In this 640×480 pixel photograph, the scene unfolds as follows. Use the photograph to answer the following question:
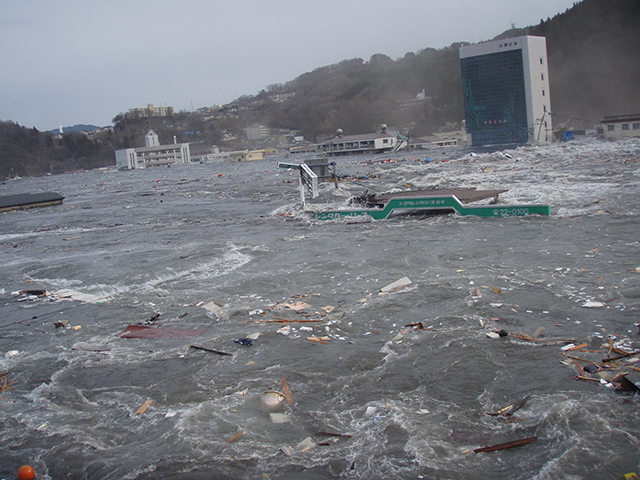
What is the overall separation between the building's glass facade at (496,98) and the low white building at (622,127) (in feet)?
101

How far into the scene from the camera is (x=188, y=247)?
41.3ft

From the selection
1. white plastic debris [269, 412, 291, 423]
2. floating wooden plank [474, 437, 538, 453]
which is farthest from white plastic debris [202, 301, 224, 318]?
floating wooden plank [474, 437, 538, 453]

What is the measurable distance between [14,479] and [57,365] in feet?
7.51

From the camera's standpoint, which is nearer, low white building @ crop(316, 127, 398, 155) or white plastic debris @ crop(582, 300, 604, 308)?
white plastic debris @ crop(582, 300, 604, 308)

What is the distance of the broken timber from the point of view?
43.9ft

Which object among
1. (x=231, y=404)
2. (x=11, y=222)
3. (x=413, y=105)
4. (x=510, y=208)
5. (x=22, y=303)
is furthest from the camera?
(x=413, y=105)

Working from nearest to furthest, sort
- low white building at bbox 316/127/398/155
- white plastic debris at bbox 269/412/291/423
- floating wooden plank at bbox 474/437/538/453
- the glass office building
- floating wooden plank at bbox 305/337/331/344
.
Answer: floating wooden plank at bbox 474/437/538/453 → white plastic debris at bbox 269/412/291/423 → floating wooden plank at bbox 305/337/331/344 → the glass office building → low white building at bbox 316/127/398/155

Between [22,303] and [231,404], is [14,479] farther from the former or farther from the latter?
[22,303]

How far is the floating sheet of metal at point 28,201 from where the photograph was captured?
2997 centimetres

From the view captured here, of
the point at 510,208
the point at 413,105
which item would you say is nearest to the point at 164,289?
the point at 510,208

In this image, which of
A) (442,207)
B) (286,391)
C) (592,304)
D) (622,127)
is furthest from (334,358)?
(622,127)

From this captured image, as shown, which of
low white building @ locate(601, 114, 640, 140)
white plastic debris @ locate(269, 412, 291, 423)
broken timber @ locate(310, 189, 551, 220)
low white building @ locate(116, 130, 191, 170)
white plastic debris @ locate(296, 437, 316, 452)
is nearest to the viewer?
white plastic debris @ locate(296, 437, 316, 452)

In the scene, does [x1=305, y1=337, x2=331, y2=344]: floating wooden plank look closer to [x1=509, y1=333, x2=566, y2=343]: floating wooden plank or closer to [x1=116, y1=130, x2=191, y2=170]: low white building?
[x1=509, y1=333, x2=566, y2=343]: floating wooden plank

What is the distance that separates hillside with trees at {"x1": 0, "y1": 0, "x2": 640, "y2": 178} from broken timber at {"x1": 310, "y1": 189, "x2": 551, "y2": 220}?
9260 cm
